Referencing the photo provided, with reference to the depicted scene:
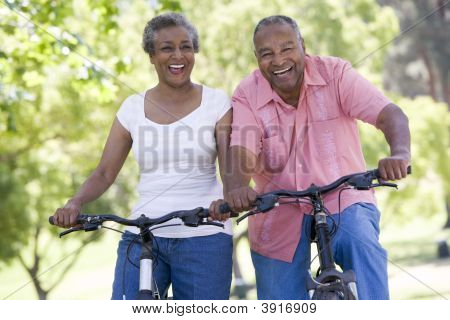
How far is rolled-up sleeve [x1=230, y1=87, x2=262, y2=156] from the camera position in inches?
156

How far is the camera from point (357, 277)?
145 inches

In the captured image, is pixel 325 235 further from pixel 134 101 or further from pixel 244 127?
pixel 134 101

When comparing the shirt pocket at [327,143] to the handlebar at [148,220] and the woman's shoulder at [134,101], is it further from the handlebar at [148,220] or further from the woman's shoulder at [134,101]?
the woman's shoulder at [134,101]

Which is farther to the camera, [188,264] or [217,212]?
[188,264]

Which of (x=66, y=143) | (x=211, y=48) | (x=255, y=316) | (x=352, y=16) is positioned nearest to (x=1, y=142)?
→ (x=66, y=143)

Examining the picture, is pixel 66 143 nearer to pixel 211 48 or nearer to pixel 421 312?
pixel 211 48

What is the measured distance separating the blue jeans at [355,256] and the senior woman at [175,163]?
291 millimetres

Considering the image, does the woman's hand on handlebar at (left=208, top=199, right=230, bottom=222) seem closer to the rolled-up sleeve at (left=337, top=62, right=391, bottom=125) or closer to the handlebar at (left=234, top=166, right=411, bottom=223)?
the handlebar at (left=234, top=166, right=411, bottom=223)

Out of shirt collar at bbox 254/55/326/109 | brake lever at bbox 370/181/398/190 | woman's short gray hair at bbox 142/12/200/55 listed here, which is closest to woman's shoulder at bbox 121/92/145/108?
woman's short gray hair at bbox 142/12/200/55

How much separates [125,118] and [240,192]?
3.05ft

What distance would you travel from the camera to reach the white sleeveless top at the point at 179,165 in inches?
159

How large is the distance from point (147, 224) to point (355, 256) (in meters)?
0.86

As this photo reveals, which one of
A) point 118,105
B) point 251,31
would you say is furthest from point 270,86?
point 118,105

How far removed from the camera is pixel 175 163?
13.3 ft
